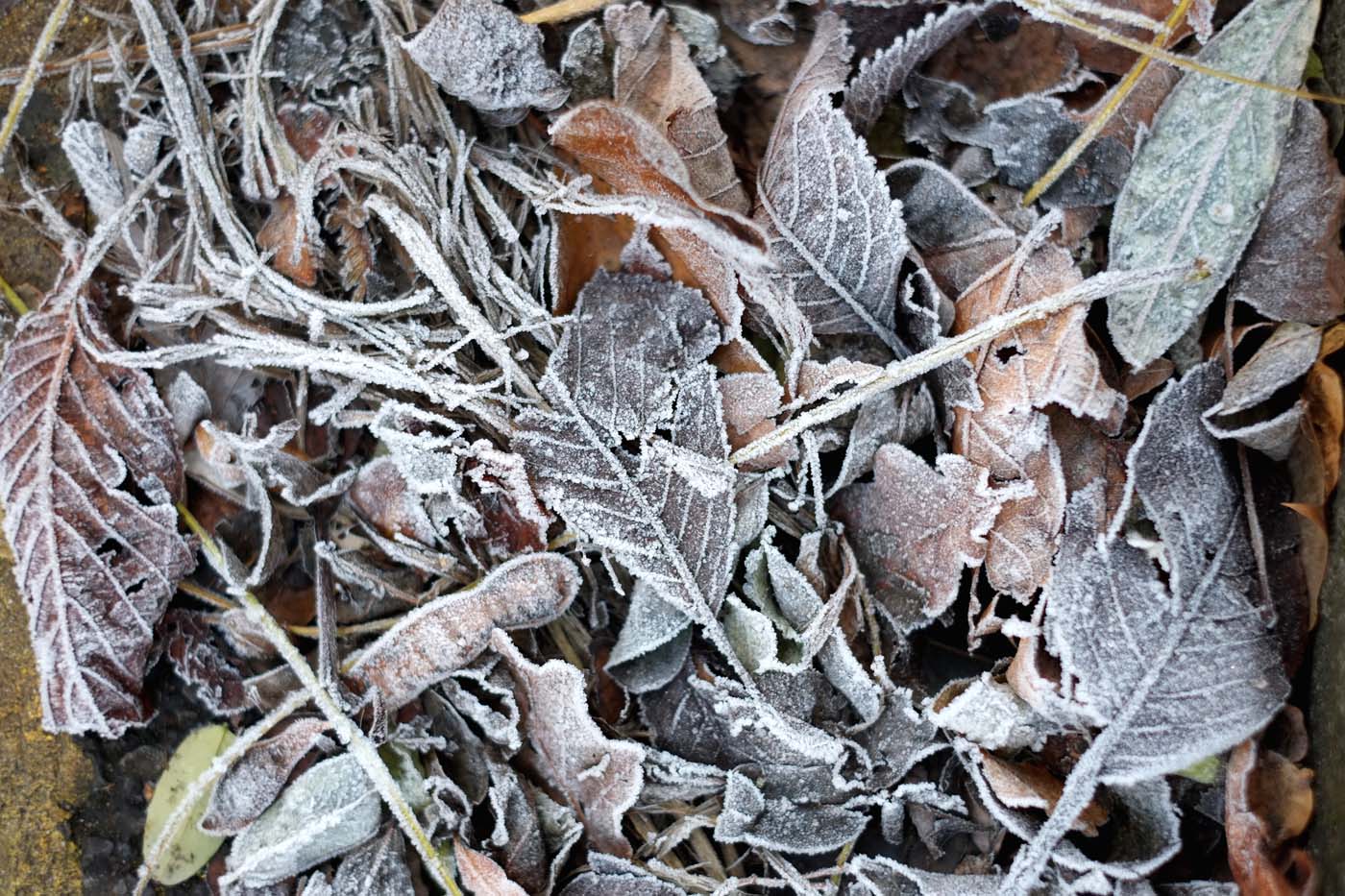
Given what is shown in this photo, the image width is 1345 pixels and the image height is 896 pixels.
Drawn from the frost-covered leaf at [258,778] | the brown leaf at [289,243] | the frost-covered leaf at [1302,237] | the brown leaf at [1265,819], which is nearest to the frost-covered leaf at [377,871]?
the frost-covered leaf at [258,778]

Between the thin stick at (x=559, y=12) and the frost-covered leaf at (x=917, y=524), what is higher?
the thin stick at (x=559, y=12)

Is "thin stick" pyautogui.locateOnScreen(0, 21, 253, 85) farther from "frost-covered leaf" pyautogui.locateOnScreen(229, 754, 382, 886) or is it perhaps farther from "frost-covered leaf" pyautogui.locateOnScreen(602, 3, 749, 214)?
"frost-covered leaf" pyautogui.locateOnScreen(229, 754, 382, 886)

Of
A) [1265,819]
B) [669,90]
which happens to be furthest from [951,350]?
[1265,819]

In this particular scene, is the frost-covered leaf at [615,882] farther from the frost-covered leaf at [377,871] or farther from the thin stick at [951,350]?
the thin stick at [951,350]

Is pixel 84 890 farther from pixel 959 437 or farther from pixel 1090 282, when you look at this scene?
pixel 1090 282

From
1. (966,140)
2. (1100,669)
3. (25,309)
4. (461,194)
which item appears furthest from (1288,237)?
(25,309)

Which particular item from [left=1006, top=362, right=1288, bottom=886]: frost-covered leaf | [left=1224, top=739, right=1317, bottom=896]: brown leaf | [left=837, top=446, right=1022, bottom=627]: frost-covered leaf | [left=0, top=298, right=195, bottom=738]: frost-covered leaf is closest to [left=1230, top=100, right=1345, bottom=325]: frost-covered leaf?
[left=1006, top=362, right=1288, bottom=886]: frost-covered leaf

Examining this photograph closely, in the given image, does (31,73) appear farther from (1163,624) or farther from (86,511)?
(1163,624)
